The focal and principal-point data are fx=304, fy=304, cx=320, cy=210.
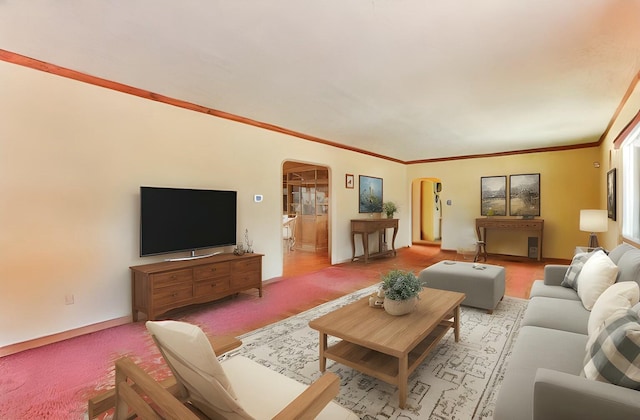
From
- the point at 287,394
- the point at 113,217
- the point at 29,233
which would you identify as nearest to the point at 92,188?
the point at 113,217

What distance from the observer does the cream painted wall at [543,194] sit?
6.32 m

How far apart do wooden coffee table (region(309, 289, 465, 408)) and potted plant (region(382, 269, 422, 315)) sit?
62 mm

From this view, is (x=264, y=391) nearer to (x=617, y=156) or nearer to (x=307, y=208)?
(x=617, y=156)

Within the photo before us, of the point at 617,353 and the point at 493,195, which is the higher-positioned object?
the point at 493,195

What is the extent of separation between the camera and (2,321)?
102 inches

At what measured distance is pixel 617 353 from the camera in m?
1.21

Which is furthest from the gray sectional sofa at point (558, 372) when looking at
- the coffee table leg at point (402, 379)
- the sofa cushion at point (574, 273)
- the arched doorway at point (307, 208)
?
the arched doorway at point (307, 208)

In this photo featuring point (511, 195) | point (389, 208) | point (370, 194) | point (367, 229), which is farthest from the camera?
point (389, 208)

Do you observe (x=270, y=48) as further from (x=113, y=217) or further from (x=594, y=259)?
(x=594, y=259)

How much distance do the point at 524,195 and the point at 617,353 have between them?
6.79 meters

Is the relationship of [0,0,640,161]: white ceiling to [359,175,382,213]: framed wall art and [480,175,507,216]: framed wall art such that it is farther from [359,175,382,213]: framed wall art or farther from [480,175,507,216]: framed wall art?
[480,175,507,216]: framed wall art

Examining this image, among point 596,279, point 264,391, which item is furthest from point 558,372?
point 596,279

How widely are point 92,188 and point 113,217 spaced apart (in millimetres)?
349

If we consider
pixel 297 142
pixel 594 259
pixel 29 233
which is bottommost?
pixel 594 259
